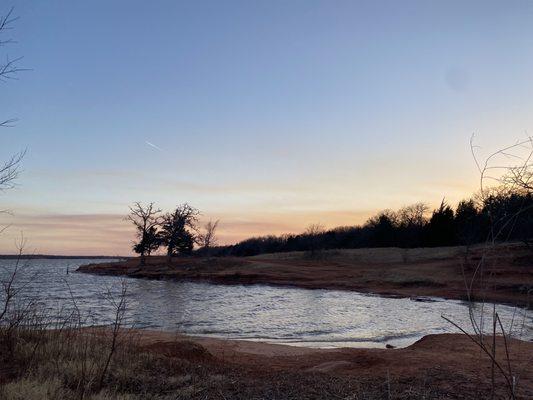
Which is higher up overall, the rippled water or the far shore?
the far shore

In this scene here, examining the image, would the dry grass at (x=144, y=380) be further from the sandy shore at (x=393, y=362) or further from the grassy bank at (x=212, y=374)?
the sandy shore at (x=393, y=362)

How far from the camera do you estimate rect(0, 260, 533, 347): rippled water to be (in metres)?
17.4

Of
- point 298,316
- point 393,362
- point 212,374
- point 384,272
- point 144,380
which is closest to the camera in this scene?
point 144,380

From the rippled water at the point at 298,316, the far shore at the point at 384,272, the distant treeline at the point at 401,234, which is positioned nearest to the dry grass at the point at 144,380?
the rippled water at the point at 298,316

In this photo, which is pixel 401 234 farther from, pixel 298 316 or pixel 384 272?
pixel 298 316

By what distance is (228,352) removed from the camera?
12.1m

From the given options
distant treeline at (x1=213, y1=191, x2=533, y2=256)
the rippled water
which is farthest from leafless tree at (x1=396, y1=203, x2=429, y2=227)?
the rippled water

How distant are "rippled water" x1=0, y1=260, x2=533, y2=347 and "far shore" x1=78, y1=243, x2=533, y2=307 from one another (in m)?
3.30

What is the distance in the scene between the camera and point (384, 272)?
46125 mm

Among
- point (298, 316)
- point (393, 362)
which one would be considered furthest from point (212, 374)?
point (298, 316)

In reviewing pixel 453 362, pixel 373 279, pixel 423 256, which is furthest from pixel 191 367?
pixel 423 256

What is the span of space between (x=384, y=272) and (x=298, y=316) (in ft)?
83.2

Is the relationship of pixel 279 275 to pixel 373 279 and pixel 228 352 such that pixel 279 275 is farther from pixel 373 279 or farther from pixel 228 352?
pixel 228 352

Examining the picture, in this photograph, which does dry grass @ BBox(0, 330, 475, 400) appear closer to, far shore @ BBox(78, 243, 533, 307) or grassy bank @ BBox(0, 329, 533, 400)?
grassy bank @ BBox(0, 329, 533, 400)
